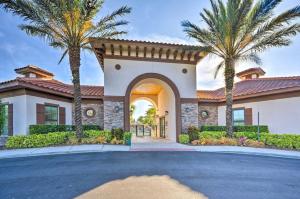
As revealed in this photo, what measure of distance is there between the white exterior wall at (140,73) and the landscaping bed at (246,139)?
3.61 meters

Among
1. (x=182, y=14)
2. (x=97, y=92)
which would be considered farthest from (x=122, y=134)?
(x=182, y=14)

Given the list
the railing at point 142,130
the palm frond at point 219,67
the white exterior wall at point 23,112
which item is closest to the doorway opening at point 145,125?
the railing at point 142,130

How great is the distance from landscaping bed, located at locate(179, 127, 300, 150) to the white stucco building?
65.8 inches

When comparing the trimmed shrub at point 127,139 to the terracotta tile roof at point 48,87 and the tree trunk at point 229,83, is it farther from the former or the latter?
the tree trunk at point 229,83

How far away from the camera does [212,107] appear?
19688 millimetres

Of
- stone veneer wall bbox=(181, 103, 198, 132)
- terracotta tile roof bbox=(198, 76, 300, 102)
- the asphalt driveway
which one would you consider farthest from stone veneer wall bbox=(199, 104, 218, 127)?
the asphalt driveway

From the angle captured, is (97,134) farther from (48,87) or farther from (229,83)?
(229,83)

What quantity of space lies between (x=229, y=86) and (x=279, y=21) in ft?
16.2

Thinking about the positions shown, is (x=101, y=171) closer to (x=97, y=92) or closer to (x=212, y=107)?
(x=97, y=92)

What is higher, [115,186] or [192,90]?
[192,90]

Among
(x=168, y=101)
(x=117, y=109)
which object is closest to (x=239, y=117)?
(x=168, y=101)

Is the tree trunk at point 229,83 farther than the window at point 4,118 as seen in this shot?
Yes

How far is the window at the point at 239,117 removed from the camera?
1773cm

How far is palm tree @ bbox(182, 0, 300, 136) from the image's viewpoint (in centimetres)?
1311
